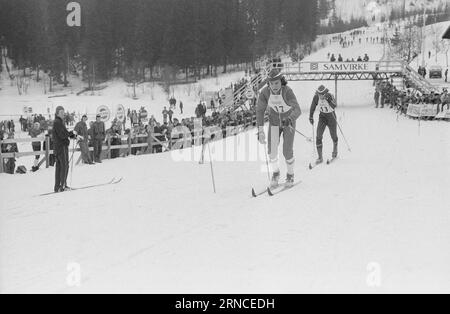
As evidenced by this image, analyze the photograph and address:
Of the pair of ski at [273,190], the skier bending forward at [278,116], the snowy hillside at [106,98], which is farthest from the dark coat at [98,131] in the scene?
the snowy hillside at [106,98]

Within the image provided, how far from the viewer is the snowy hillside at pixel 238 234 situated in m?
4.20

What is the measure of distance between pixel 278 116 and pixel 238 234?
3.62 m

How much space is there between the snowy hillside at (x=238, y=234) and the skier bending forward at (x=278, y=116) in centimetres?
50

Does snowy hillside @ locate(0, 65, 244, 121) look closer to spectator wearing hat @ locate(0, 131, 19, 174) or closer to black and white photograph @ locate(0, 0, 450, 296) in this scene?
black and white photograph @ locate(0, 0, 450, 296)

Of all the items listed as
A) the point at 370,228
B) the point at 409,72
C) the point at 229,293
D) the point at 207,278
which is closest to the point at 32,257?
the point at 207,278

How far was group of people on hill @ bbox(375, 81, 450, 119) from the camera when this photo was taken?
24422 millimetres

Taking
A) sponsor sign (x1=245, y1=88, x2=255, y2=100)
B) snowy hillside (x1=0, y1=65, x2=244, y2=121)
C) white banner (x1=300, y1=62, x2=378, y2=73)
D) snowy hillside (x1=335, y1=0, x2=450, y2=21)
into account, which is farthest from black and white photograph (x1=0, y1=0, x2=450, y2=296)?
snowy hillside (x1=335, y1=0, x2=450, y2=21)

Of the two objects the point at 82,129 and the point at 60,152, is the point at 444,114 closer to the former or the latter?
the point at 82,129

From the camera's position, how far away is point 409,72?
38.5 metres

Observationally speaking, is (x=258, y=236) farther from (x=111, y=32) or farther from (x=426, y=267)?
(x=111, y=32)

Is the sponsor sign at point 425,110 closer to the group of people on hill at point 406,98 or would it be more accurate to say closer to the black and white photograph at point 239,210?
the black and white photograph at point 239,210

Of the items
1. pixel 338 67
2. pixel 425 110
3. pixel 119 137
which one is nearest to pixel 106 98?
pixel 338 67

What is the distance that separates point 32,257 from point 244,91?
34.4m

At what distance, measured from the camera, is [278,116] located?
8.81 metres
